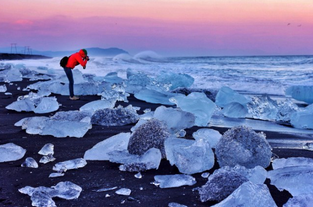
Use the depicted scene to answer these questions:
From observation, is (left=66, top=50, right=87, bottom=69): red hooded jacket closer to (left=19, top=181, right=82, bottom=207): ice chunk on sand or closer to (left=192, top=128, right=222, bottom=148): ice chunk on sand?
(left=192, top=128, right=222, bottom=148): ice chunk on sand

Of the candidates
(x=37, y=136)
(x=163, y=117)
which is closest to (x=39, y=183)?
(x=37, y=136)

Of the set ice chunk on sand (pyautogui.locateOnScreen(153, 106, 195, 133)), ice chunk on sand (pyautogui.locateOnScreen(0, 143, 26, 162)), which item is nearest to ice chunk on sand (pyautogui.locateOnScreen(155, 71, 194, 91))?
ice chunk on sand (pyautogui.locateOnScreen(153, 106, 195, 133))

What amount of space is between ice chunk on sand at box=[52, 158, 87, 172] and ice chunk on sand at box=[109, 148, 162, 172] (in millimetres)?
198

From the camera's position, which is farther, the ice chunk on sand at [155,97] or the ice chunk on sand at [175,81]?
the ice chunk on sand at [175,81]

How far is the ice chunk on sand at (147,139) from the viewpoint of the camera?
242 centimetres

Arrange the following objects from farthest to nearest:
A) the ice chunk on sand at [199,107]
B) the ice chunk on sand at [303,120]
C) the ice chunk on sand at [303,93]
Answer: the ice chunk on sand at [303,93] → the ice chunk on sand at [303,120] → the ice chunk on sand at [199,107]

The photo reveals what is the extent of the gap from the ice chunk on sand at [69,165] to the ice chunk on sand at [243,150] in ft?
2.96

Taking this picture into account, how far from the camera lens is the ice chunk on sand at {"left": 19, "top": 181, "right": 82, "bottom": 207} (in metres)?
1.68

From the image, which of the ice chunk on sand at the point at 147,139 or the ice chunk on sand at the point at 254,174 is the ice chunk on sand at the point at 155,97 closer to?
the ice chunk on sand at the point at 147,139

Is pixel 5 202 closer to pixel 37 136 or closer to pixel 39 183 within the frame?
pixel 39 183

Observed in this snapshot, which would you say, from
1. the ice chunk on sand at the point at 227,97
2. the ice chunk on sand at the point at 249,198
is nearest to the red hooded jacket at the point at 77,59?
the ice chunk on sand at the point at 227,97

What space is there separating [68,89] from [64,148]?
3872mm

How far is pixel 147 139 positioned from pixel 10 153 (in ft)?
3.14

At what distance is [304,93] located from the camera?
6.43 metres
